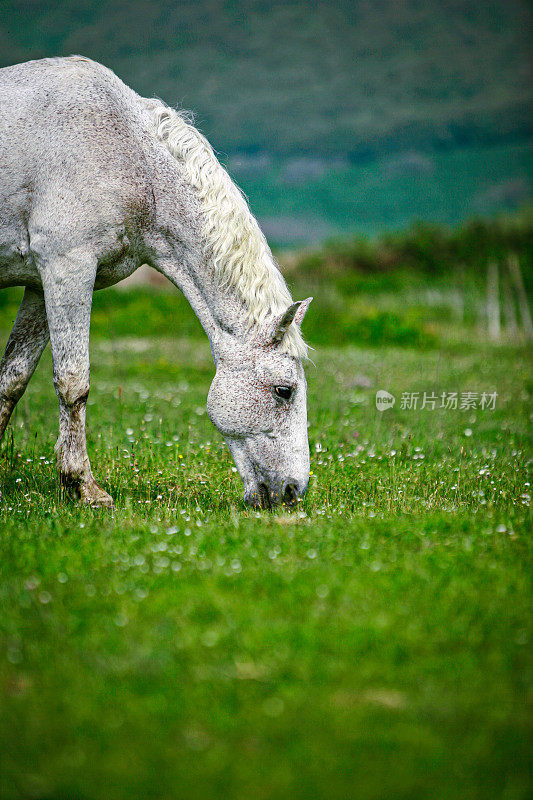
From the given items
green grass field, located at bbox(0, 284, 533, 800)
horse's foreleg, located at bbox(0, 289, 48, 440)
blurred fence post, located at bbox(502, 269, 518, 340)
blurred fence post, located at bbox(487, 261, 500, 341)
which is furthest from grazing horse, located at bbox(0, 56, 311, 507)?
blurred fence post, located at bbox(487, 261, 500, 341)

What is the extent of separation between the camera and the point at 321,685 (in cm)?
286

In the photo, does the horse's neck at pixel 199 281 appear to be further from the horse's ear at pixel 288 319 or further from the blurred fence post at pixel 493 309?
the blurred fence post at pixel 493 309

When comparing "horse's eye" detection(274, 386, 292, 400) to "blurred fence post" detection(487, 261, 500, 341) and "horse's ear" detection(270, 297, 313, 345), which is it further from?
"blurred fence post" detection(487, 261, 500, 341)

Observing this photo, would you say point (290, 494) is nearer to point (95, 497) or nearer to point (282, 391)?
point (282, 391)

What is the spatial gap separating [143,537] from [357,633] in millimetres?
1971

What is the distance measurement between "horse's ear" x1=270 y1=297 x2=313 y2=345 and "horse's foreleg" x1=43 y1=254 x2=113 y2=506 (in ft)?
5.16

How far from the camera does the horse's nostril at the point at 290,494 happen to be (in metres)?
5.40

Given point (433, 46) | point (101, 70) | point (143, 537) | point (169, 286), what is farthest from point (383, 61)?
point (143, 537)

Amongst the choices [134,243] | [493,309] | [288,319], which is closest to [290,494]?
[288,319]

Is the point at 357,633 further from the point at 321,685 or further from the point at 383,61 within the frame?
the point at 383,61

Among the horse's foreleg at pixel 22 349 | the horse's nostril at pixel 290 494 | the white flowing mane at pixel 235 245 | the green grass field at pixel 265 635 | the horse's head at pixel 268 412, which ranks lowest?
the green grass field at pixel 265 635

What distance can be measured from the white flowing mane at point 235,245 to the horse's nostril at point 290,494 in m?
1.10

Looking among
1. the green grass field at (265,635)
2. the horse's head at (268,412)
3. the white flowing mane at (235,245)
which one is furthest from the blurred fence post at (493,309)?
the horse's head at (268,412)

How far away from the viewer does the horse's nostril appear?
5.40 m
